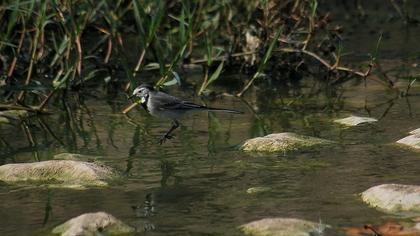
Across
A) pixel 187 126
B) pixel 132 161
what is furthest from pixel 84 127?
pixel 132 161

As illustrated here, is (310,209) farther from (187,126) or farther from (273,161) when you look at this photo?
(187,126)

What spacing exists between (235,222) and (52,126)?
2871 mm

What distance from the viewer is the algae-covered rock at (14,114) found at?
745 cm

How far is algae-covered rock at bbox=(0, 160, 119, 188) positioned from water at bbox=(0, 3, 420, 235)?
135mm

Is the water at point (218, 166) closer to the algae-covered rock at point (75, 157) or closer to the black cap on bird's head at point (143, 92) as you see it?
the algae-covered rock at point (75, 157)

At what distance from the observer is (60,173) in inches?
223

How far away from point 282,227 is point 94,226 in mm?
824

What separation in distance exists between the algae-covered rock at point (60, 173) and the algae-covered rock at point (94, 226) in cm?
89

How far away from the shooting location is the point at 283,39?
843 centimetres

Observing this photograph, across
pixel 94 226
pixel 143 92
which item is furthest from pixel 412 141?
pixel 94 226

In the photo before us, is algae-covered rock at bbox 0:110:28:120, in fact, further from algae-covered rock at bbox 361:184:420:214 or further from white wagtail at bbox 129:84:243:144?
algae-covered rock at bbox 361:184:420:214

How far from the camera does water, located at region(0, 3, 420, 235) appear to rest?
484 centimetres

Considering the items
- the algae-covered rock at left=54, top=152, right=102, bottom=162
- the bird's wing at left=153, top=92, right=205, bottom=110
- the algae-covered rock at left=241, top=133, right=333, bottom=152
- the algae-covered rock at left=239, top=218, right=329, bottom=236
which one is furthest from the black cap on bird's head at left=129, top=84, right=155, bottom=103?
the algae-covered rock at left=239, top=218, right=329, bottom=236

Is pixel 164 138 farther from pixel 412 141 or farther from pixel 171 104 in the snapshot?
pixel 412 141
